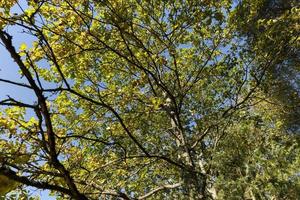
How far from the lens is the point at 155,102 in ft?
19.7

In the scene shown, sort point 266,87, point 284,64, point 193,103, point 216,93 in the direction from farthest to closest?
point 284,64, point 193,103, point 216,93, point 266,87

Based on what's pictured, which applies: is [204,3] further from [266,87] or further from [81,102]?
[81,102]

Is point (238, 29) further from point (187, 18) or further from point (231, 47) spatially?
point (187, 18)

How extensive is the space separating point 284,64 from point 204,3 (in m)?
13.0

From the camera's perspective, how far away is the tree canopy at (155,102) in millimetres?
5824

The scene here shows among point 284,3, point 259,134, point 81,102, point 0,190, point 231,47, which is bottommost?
point 0,190

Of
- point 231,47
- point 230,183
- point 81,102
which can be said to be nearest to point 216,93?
point 231,47

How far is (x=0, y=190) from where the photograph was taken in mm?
2152

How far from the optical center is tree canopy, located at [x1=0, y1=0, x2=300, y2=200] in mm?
5824

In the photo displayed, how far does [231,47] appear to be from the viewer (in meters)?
9.91

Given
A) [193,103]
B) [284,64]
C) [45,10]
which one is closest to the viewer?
[45,10]

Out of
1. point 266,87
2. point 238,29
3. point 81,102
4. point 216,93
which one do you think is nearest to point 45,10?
point 81,102

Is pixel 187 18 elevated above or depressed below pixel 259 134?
above

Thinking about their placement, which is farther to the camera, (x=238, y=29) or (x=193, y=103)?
(x=193, y=103)
